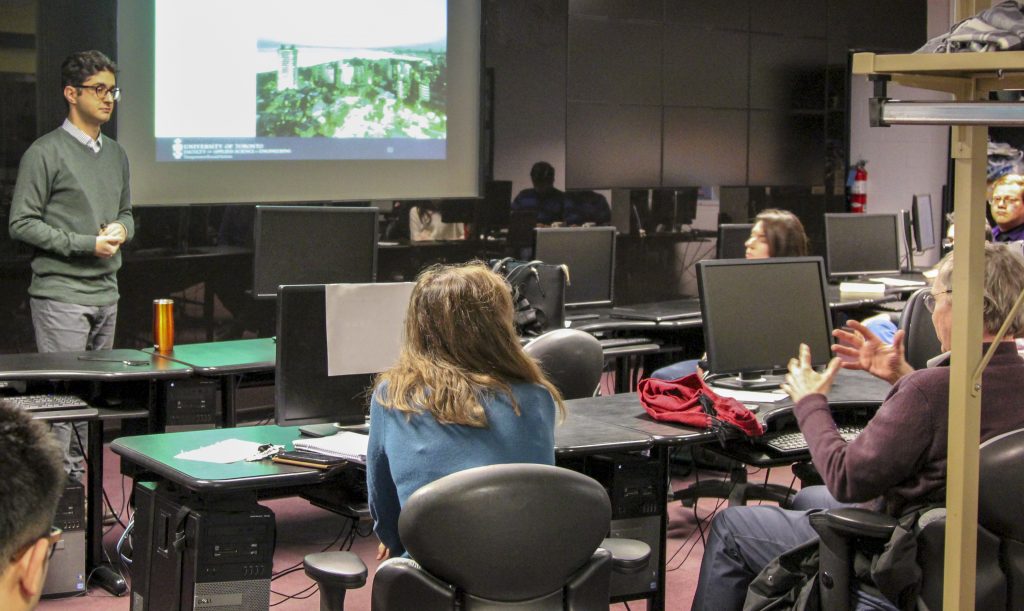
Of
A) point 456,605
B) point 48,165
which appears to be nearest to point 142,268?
point 48,165

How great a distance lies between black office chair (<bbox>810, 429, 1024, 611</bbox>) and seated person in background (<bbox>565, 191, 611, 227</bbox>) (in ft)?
18.4

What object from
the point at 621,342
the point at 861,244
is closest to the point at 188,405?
the point at 621,342

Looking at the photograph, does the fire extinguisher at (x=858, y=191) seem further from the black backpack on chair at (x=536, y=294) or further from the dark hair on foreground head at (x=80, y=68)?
the dark hair on foreground head at (x=80, y=68)

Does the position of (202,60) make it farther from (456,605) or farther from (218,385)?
(456,605)

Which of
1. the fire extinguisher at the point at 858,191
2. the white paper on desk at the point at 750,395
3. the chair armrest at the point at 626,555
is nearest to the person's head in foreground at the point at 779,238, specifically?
the white paper on desk at the point at 750,395

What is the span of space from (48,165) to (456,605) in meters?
3.17

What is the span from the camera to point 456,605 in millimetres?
2377

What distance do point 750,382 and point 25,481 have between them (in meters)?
3.34

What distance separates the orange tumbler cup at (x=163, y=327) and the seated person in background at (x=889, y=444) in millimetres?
2263

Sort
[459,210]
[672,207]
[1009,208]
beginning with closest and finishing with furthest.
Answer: [1009,208], [459,210], [672,207]

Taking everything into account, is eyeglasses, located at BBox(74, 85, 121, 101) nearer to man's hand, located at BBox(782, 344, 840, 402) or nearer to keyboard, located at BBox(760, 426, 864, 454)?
keyboard, located at BBox(760, 426, 864, 454)

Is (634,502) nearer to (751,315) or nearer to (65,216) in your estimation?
(751,315)

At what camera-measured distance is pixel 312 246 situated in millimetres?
4863

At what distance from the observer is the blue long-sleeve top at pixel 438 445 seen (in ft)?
8.50
